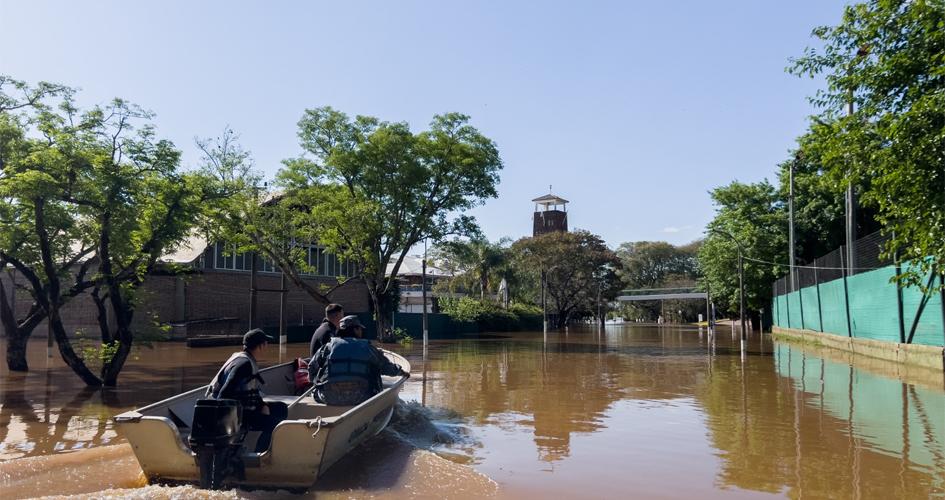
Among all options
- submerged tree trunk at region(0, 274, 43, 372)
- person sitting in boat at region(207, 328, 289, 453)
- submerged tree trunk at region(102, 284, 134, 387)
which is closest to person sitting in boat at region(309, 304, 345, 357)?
person sitting in boat at region(207, 328, 289, 453)

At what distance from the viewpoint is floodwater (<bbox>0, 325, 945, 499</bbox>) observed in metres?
7.00

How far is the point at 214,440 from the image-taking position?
631 cm

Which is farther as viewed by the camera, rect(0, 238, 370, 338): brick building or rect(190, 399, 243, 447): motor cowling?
rect(0, 238, 370, 338): brick building

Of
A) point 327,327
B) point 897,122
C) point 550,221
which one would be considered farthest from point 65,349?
point 550,221

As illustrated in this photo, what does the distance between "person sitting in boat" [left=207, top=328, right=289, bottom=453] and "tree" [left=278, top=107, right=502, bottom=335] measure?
23.0 metres

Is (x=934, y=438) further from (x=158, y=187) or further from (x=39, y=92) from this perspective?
(x=39, y=92)

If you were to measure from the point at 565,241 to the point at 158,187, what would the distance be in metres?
48.9

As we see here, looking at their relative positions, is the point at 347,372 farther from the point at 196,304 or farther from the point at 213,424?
the point at 196,304

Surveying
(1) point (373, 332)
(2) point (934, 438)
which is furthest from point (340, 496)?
(1) point (373, 332)

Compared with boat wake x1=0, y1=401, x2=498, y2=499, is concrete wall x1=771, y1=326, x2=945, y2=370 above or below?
above

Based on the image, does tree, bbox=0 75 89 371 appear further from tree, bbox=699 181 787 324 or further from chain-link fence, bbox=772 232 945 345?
tree, bbox=699 181 787 324

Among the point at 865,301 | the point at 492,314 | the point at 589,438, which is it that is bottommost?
the point at 589,438

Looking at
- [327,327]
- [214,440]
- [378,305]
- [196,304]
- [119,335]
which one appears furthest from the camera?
[196,304]

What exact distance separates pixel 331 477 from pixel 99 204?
28.7 ft
